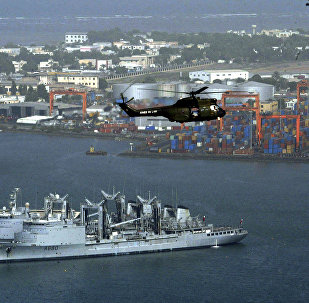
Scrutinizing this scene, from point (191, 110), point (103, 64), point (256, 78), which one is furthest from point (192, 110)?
point (103, 64)

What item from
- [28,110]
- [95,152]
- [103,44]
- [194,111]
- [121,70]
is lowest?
[95,152]

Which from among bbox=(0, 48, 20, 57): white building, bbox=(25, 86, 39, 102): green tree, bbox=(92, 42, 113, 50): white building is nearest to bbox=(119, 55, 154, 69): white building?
bbox=(0, 48, 20, 57): white building

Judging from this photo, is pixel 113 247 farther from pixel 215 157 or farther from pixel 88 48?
pixel 88 48

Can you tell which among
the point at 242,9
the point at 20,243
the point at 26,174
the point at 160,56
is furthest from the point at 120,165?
the point at 242,9

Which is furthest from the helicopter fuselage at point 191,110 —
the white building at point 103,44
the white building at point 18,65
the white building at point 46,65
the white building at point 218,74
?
the white building at point 103,44

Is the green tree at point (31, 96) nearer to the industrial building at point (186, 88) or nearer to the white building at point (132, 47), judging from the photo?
the industrial building at point (186, 88)

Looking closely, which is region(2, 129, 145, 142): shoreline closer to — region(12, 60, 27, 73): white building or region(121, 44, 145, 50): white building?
region(12, 60, 27, 73): white building
